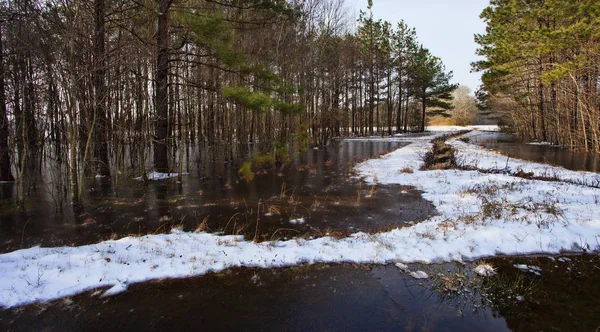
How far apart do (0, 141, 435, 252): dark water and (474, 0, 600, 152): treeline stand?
512 inches

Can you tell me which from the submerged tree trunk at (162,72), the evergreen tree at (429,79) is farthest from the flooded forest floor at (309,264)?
the evergreen tree at (429,79)

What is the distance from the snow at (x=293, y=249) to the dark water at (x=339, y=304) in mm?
285

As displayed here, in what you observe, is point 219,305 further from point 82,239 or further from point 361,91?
point 361,91

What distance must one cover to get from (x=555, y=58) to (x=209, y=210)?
2565 cm

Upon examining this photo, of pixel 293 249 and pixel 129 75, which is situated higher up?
pixel 129 75

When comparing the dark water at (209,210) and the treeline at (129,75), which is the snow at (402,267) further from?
the treeline at (129,75)

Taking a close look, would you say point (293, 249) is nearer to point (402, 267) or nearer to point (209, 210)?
point (402, 267)

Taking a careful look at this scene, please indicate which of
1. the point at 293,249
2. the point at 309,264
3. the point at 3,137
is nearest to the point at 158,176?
the point at 3,137

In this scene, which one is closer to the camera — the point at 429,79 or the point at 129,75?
the point at 129,75

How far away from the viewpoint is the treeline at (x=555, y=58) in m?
15.4

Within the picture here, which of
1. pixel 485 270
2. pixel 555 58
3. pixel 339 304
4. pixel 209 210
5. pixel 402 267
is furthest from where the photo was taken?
pixel 555 58

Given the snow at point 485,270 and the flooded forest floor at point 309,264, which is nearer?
the flooded forest floor at point 309,264

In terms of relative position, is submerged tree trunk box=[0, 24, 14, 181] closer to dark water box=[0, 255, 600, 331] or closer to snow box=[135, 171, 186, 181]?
snow box=[135, 171, 186, 181]

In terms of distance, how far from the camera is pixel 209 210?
299 inches
